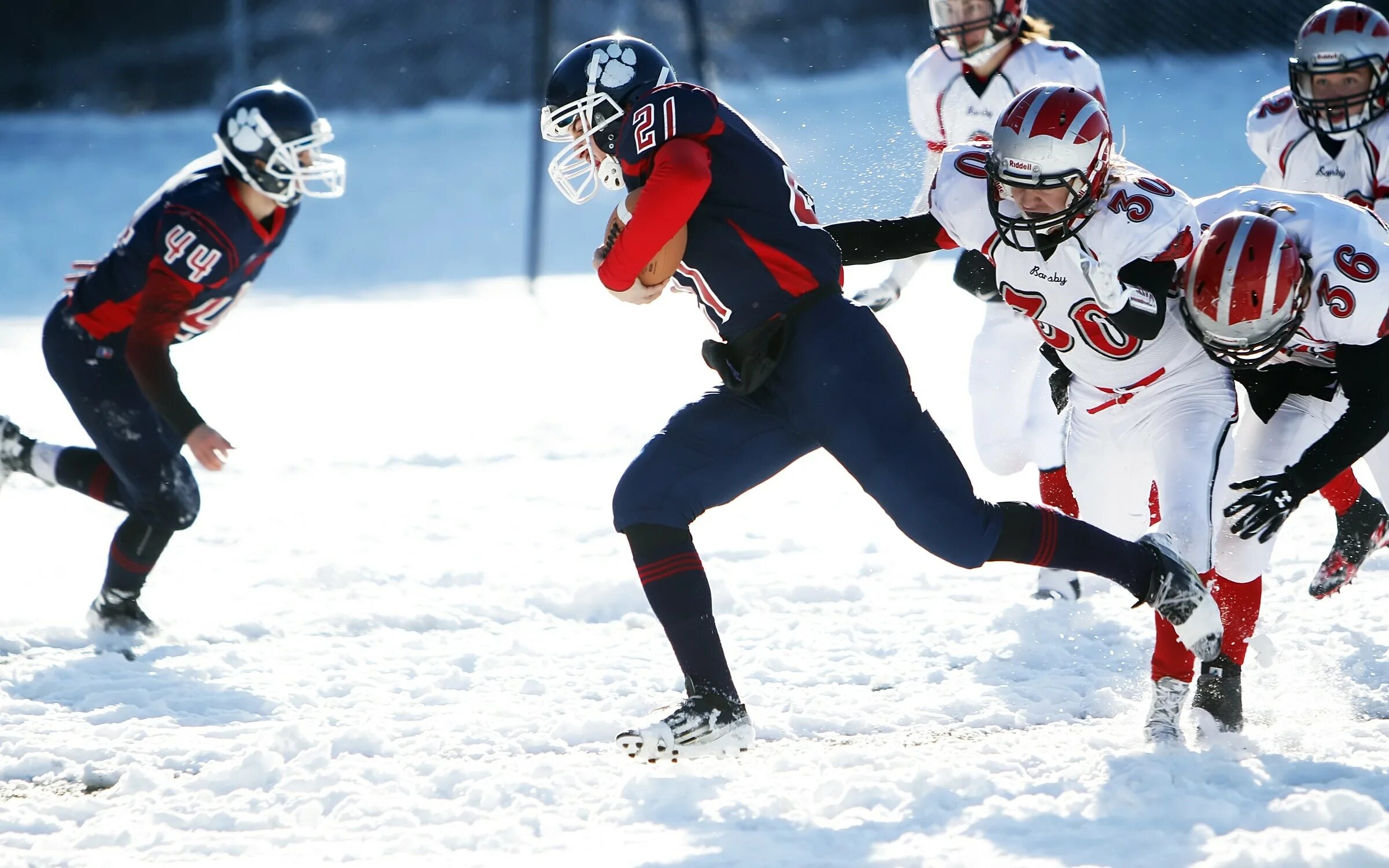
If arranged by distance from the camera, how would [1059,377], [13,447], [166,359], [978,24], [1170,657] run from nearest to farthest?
[1170,657], [1059,377], [166,359], [13,447], [978,24]

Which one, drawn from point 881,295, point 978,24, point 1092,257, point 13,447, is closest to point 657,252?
point 1092,257

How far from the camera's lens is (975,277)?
4348mm

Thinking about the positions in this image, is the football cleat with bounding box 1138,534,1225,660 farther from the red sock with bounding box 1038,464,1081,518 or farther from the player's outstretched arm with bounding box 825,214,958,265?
the red sock with bounding box 1038,464,1081,518

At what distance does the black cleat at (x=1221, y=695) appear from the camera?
3229mm

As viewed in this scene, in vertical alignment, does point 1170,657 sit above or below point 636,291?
below

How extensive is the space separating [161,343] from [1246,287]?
9.30 ft

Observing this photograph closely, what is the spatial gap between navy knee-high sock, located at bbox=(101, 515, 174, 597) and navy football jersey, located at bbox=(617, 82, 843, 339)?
2.04 m

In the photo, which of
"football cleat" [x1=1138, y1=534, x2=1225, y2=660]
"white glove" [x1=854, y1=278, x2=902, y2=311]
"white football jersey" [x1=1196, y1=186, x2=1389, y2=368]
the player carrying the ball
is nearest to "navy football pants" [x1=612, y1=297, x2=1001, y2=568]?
the player carrying the ball

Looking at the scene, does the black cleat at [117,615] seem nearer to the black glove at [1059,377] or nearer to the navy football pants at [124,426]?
the navy football pants at [124,426]

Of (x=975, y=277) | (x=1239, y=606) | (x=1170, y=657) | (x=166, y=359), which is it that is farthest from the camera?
(x=975, y=277)

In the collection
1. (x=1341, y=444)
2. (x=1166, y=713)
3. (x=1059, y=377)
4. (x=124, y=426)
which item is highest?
(x=124, y=426)

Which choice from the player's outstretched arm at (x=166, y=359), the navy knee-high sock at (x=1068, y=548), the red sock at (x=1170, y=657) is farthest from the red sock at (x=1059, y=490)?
the player's outstretched arm at (x=166, y=359)

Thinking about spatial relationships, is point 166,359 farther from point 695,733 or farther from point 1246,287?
point 1246,287

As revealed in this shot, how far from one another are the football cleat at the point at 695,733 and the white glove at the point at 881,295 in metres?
1.92
